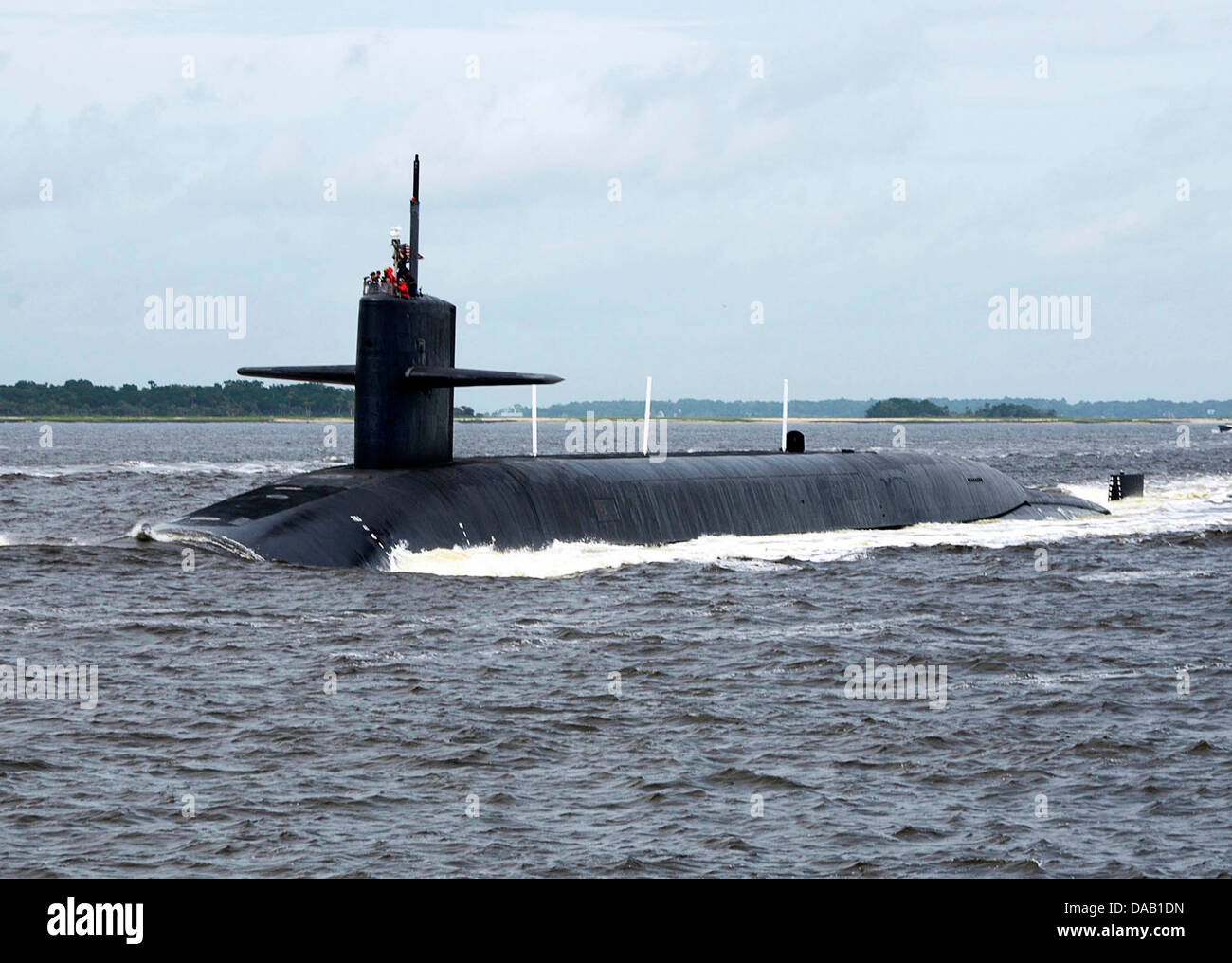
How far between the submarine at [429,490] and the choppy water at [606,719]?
1.86 feet

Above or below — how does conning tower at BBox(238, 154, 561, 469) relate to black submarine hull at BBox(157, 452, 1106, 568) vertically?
above

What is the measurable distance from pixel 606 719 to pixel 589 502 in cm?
1318

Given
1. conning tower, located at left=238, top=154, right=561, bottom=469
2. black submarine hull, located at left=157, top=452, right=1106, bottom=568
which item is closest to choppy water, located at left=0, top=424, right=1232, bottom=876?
black submarine hull, located at left=157, top=452, right=1106, bottom=568

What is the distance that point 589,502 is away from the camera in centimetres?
2727

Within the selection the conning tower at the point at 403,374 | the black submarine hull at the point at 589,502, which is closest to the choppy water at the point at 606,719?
the black submarine hull at the point at 589,502

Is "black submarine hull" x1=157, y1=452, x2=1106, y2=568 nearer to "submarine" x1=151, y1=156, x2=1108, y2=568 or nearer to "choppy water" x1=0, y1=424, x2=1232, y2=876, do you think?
"submarine" x1=151, y1=156, x2=1108, y2=568

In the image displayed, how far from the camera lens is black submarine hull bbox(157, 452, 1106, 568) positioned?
2250 cm

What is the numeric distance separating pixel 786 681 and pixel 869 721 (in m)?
2.05

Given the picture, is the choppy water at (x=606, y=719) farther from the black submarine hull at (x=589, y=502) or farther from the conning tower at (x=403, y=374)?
the conning tower at (x=403, y=374)

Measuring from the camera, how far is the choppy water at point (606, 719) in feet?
34.4

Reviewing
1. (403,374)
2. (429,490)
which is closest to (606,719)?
(429,490)

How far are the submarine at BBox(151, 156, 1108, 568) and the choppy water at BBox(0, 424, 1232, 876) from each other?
0.57 m
